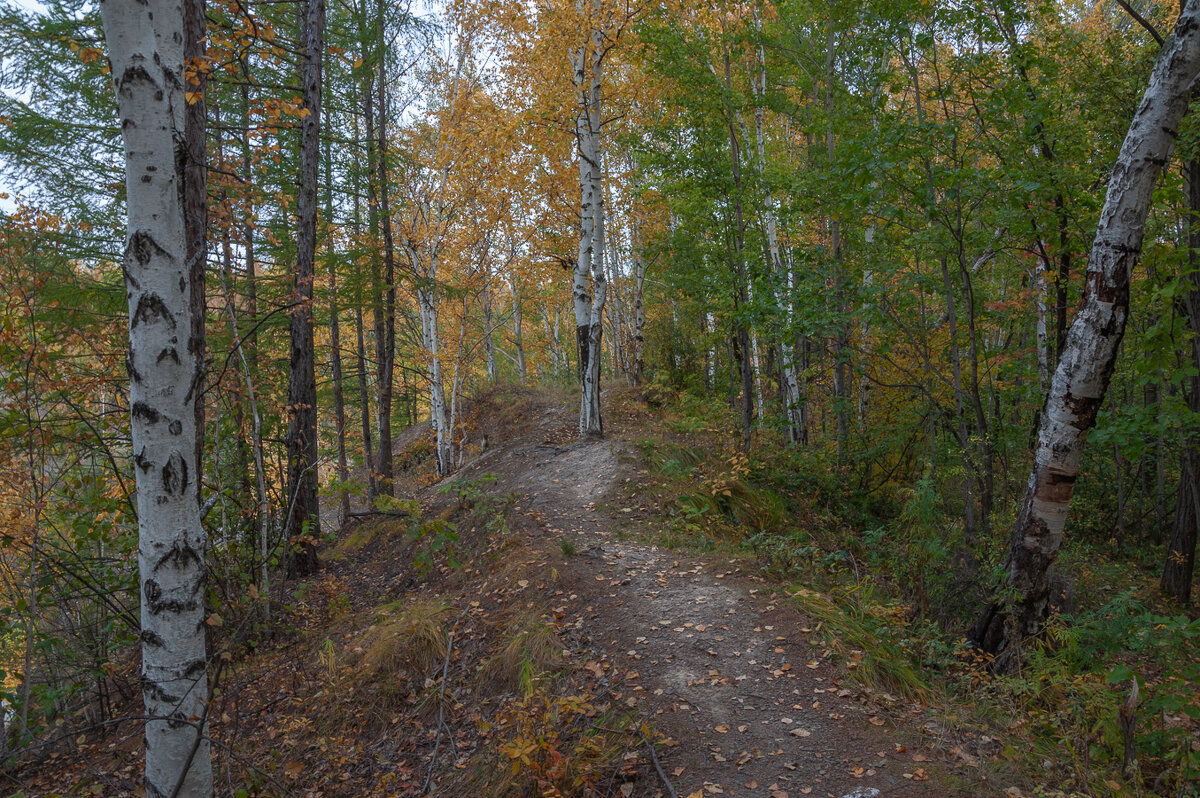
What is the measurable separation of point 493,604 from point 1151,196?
20.1 feet

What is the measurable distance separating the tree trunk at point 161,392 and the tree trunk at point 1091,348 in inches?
208

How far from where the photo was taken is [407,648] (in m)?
5.22

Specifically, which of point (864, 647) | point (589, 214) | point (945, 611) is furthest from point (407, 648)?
point (589, 214)

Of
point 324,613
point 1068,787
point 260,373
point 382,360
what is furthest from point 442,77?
point 1068,787

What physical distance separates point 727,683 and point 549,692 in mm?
1251

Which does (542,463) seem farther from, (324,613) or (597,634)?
(597,634)

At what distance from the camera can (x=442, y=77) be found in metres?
13.7

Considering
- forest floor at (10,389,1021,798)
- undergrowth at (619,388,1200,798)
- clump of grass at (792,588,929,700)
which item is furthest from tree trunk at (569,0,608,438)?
clump of grass at (792,588,929,700)

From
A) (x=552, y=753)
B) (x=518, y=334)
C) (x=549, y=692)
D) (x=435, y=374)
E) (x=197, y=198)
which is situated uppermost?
(x=518, y=334)

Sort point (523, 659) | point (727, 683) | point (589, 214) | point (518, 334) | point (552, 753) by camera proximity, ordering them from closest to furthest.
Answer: point (552, 753), point (727, 683), point (523, 659), point (589, 214), point (518, 334)

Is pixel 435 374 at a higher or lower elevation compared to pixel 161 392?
higher

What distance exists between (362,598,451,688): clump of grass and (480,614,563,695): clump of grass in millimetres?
661

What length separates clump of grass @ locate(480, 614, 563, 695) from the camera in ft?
14.5

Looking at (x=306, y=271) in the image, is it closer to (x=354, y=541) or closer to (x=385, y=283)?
(x=385, y=283)
